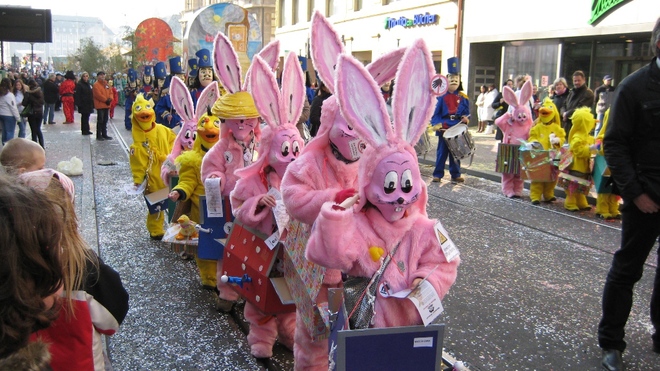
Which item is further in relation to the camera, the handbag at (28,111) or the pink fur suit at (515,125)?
the handbag at (28,111)

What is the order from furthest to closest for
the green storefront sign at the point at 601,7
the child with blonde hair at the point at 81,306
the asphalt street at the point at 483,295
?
1. the green storefront sign at the point at 601,7
2. the asphalt street at the point at 483,295
3. the child with blonde hair at the point at 81,306

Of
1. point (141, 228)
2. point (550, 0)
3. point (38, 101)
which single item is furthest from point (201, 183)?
point (550, 0)

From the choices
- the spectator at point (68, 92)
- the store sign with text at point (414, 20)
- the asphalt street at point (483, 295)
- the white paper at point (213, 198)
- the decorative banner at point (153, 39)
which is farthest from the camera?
the decorative banner at point (153, 39)

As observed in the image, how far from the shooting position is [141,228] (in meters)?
7.14

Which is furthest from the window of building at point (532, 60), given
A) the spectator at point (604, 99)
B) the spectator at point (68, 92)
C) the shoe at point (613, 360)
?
the spectator at point (68, 92)

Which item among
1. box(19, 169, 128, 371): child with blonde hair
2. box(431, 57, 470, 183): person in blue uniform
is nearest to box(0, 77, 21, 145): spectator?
box(431, 57, 470, 183): person in blue uniform

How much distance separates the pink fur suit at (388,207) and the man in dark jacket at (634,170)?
1.35 m

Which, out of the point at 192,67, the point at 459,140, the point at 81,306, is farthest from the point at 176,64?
the point at 81,306

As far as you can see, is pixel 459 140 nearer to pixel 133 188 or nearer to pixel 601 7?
pixel 133 188

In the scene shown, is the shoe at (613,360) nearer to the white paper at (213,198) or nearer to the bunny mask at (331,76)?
the bunny mask at (331,76)

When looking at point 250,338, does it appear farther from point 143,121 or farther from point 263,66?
point 143,121

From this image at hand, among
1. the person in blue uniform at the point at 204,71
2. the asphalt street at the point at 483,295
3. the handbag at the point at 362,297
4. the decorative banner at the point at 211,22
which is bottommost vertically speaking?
the asphalt street at the point at 483,295

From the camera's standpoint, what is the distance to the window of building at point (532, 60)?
1708 centimetres

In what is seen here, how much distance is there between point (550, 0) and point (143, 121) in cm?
1320
